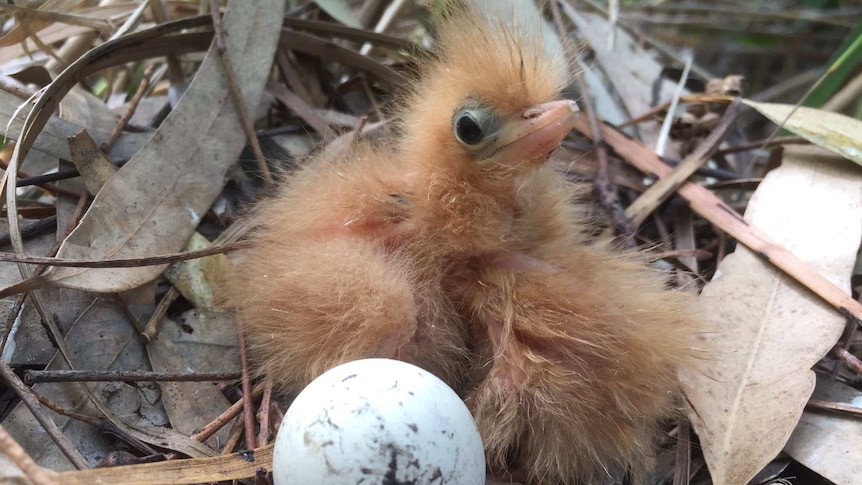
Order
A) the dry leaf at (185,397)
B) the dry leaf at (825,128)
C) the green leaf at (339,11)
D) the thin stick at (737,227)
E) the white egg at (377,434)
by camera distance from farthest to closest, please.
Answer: the green leaf at (339,11) < the dry leaf at (825,128) < the thin stick at (737,227) < the dry leaf at (185,397) < the white egg at (377,434)

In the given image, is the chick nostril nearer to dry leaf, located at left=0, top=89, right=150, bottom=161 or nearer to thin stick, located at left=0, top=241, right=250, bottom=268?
thin stick, located at left=0, top=241, right=250, bottom=268

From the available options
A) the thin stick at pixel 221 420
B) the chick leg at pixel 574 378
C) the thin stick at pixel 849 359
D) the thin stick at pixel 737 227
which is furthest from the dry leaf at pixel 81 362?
the thin stick at pixel 849 359

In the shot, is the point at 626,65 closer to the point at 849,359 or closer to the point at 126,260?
the point at 849,359

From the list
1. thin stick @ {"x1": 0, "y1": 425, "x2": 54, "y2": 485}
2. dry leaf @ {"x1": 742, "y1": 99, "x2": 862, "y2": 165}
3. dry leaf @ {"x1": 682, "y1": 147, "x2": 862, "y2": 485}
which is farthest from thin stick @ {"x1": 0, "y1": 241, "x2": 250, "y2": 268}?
dry leaf @ {"x1": 742, "y1": 99, "x2": 862, "y2": 165}

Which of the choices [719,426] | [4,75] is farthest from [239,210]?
[719,426]

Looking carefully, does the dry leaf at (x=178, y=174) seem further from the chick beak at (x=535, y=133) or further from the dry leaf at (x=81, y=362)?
the chick beak at (x=535, y=133)

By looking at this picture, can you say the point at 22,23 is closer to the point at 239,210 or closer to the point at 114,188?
the point at 114,188
